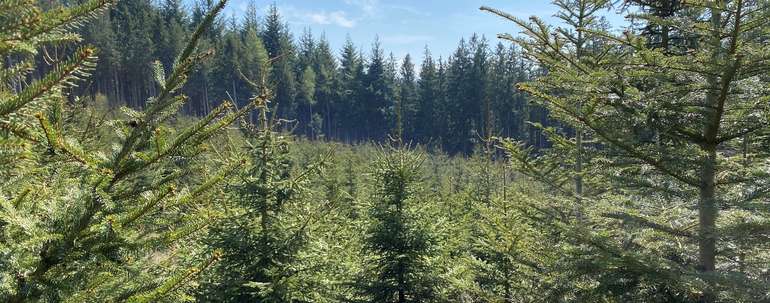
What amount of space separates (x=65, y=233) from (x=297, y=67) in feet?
258

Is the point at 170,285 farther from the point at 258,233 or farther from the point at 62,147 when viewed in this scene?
the point at 258,233

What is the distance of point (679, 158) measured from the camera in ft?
13.8

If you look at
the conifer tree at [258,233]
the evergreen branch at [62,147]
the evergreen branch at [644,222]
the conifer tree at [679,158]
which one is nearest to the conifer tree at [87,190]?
the evergreen branch at [62,147]

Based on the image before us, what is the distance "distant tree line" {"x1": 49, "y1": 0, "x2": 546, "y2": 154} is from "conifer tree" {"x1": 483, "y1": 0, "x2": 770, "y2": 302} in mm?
49739

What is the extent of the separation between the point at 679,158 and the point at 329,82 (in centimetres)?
7300

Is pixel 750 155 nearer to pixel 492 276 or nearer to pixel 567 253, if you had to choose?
pixel 567 253

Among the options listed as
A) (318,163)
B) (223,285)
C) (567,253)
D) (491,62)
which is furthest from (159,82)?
(491,62)

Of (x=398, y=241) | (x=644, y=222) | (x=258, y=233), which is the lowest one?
(x=398, y=241)

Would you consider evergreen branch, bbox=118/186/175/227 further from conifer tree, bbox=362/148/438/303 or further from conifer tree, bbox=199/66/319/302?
conifer tree, bbox=362/148/438/303

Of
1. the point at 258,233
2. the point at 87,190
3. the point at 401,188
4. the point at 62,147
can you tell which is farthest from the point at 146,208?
the point at 401,188

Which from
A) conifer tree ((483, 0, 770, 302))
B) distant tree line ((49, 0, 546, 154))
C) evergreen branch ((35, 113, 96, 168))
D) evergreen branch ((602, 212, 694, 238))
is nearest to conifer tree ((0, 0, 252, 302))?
evergreen branch ((35, 113, 96, 168))

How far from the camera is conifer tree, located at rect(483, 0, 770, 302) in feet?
12.3

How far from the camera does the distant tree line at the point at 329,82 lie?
188 feet

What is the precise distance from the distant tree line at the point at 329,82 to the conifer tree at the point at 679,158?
163ft
